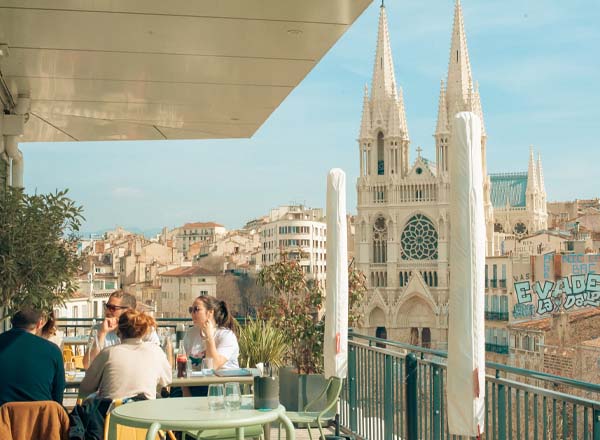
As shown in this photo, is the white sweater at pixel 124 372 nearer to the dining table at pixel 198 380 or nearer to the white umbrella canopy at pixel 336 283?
the dining table at pixel 198 380

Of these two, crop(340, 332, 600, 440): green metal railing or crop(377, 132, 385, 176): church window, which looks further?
crop(377, 132, 385, 176): church window

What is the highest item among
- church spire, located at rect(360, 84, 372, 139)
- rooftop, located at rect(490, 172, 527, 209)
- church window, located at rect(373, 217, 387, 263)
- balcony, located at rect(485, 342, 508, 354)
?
church spire, located at rect(360, 84, 372, 139)

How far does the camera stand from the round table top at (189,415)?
3.32 metres

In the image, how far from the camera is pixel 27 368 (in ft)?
12.5

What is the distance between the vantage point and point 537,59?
5842 inches

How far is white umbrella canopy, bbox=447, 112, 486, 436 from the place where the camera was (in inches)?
132

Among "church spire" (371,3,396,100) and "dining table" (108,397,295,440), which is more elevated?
"church spire" (371,3,396,100)

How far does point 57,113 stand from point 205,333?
10.5 ft

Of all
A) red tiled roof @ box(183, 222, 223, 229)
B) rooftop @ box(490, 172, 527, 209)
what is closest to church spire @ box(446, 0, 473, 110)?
rooftop @ box(490, 172, 527, 209)

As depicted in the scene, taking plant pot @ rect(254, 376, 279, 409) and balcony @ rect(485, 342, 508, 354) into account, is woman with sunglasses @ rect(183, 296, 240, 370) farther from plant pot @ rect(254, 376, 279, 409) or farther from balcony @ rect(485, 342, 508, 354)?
balcony @ rect(485, 342, 508, 354)

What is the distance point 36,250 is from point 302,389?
2414 millimetres

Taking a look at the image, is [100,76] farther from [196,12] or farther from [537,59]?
[537,59]

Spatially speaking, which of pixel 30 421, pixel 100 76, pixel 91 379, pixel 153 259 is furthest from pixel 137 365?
pixel 153 259

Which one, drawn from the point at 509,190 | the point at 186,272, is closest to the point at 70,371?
the point at 186,272
